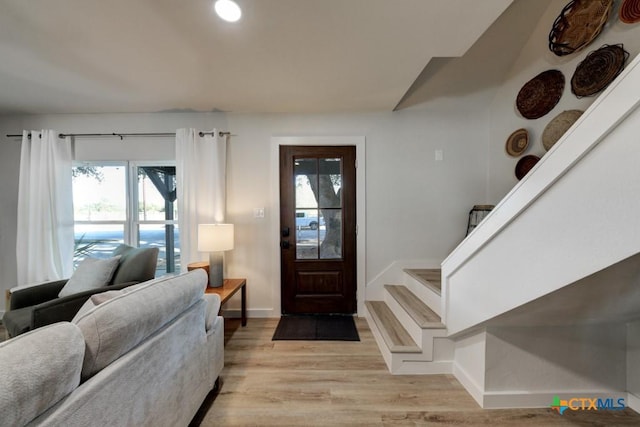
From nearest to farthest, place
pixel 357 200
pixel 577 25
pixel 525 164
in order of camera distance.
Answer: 1. pixel 577 25
2. pixel 525 164
3. pixel 357 200

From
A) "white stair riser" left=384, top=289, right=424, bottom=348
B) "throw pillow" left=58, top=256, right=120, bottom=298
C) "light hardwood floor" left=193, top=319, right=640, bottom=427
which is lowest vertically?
"light hardwood floor" left=193, top=319, right=640, bottom=427

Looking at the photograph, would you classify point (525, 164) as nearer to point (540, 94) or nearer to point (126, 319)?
point (540, 94)

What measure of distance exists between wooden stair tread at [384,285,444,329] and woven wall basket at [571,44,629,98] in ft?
6.83

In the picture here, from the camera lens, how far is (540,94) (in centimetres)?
221

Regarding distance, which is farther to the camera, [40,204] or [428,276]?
[40,204]

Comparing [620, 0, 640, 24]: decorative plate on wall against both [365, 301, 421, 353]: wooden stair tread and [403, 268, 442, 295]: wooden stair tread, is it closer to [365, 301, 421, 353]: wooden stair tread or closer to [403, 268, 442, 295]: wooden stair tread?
[403, 268, 442, 295]: wooden stair tread

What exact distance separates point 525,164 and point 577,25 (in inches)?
43.1

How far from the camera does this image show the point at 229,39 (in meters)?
1.60

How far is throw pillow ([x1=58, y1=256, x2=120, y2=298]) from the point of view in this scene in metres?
1.98

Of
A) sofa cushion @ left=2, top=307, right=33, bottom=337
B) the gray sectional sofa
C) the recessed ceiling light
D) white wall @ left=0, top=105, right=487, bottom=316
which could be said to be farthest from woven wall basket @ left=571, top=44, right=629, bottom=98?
sofa cushion @ left=2, top=307, right=33, bottom=337

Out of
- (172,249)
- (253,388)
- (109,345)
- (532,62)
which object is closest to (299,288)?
(253,388)

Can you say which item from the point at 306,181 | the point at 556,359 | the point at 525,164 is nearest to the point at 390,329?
the point at 556,359

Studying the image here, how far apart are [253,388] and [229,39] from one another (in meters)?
2.36

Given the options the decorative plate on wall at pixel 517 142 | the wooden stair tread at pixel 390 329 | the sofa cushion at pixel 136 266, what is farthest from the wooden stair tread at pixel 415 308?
the sofa cushion at pixel 136 266
